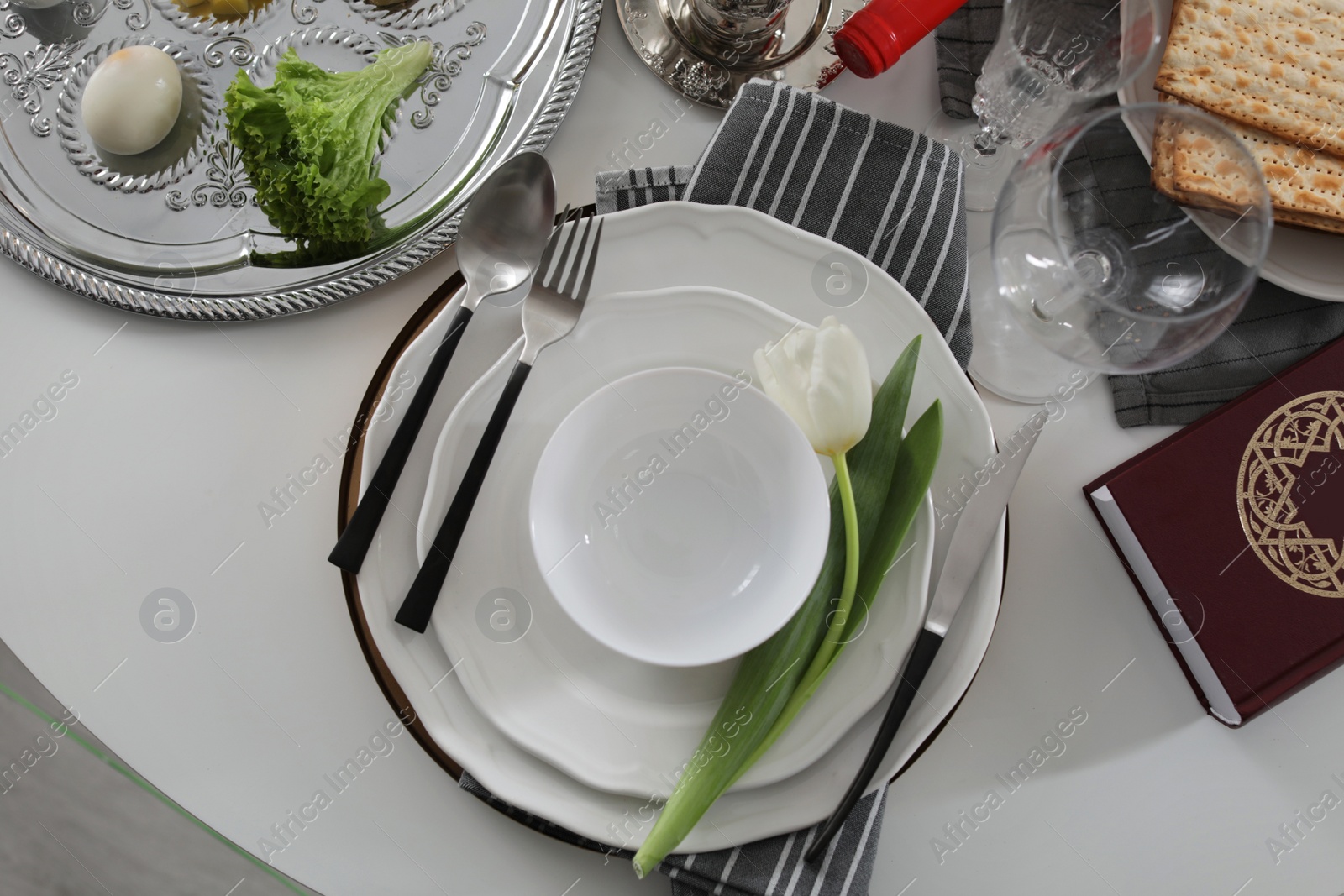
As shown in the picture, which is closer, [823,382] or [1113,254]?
[823,382]

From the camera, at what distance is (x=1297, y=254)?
0.61 meters

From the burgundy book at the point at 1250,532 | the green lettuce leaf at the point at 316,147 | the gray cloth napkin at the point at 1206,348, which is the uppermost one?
the green lettuce leaf at the point at 316,147

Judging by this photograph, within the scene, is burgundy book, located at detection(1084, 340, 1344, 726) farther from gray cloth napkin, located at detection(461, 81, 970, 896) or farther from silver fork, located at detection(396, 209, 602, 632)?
silver fork, located at detection(396, 209, 602, 632)

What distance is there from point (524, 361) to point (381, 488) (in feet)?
0.42

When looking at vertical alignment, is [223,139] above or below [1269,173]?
above

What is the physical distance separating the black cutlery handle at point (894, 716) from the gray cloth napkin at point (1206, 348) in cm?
29

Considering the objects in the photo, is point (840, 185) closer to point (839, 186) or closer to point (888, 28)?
point (839, 186)

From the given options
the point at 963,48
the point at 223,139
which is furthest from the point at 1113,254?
the point at 223,139

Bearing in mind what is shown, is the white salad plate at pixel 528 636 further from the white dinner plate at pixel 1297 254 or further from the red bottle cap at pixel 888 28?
the white dinner plate at pixel 1297 254

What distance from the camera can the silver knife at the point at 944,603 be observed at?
0.52 metres

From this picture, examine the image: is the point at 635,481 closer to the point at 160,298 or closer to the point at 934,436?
the point at 934,436

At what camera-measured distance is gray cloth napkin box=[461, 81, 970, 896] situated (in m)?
0.59

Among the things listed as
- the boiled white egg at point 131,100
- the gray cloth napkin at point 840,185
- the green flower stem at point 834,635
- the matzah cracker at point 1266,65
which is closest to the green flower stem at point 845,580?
the green flower stem at point 834,635

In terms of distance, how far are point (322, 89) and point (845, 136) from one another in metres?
0.41
